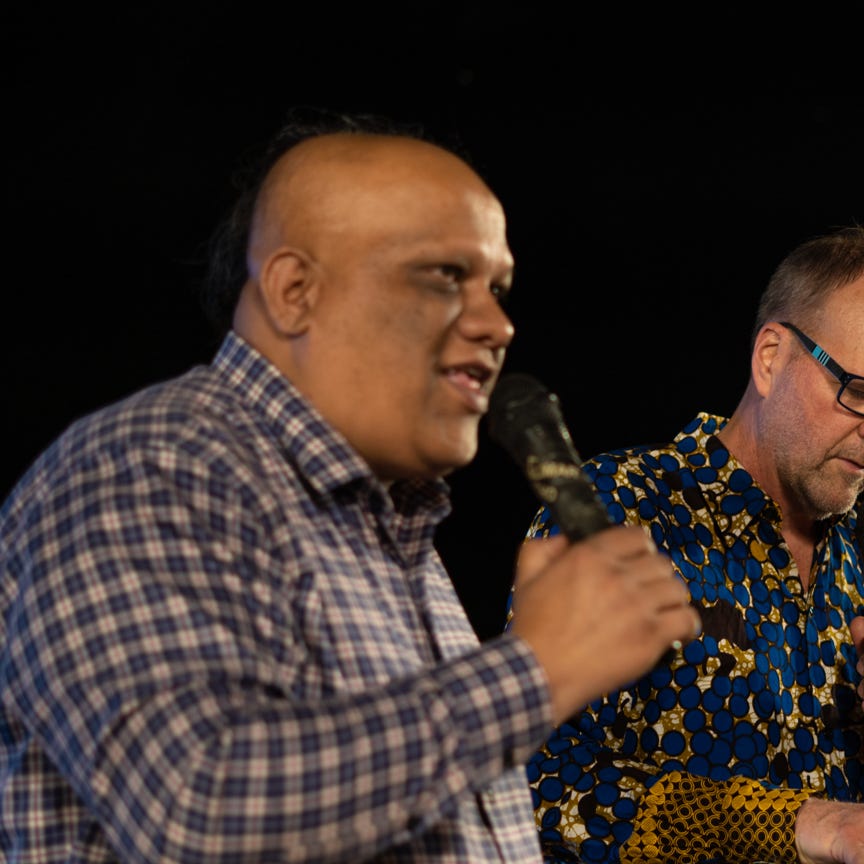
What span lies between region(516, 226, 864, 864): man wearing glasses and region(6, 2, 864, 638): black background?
0.86m

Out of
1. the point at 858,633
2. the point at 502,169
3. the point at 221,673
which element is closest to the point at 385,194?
the point at 221,673

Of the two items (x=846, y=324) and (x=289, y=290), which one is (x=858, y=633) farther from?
(x=289, y=290)

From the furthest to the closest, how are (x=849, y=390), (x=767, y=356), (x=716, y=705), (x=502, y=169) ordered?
(x=502, y=169) → (x=767, y=356) → (x=849, y=390) → (x=716, y=705)

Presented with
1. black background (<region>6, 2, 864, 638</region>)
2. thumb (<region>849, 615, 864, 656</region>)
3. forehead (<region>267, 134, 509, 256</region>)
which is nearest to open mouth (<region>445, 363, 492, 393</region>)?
forehead (<region>267, 134, 509, 256</region>)

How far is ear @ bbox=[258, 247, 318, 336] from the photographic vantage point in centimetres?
133

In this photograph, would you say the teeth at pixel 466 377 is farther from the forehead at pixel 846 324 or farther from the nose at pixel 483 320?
the forehead at pixel 846 324

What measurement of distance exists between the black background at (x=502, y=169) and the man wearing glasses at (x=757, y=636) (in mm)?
858

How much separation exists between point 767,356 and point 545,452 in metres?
1.43

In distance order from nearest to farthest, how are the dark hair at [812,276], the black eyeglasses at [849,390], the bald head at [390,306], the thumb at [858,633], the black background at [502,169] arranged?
the bald head at [390,306]
the thumb at [858,633]
the black eyeglasses at [849,390]
the dark hair at [812,276]
the black background at [502,169]

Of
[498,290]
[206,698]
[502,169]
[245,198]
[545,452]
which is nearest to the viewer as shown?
[206,698]

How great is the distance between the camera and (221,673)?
1.04 m

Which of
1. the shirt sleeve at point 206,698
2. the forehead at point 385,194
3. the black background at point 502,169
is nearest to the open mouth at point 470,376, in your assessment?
the forehead at point 385,194

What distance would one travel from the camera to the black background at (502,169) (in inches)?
117

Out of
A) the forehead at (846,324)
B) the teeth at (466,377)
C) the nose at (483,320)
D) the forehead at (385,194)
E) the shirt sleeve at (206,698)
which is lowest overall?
the shirt sleeve at (206,698)
